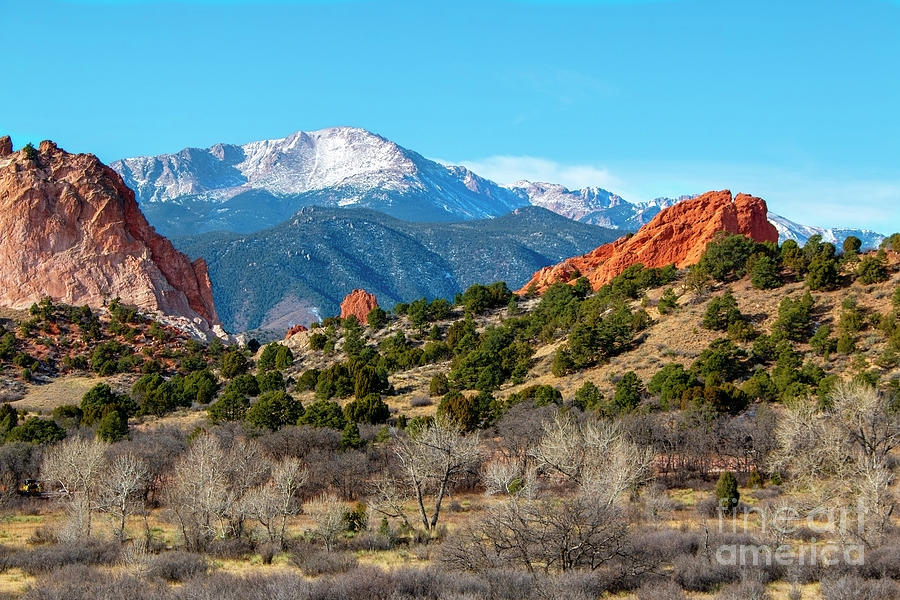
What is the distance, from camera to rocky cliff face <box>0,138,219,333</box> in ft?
279

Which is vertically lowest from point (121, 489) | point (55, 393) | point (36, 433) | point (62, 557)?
point (62, 557)

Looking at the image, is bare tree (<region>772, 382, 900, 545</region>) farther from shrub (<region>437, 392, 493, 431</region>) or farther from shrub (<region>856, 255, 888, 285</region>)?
shrub (<region>856, 255, 888, 285</region>)

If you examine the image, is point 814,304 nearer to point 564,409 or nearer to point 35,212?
point 564,409

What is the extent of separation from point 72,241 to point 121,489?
2685 inches

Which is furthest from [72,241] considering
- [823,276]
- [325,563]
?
[325,563]

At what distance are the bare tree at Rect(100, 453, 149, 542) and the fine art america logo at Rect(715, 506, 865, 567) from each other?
1887 centimetres

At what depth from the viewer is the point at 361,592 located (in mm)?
17312

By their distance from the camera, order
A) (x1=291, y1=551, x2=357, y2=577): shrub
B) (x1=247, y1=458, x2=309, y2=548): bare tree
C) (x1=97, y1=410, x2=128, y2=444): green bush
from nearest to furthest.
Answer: (x1=291, y1=551, x2=357, y2=577): shrub → (x1=247, y1=458, x2=309, y2=548): bare tree → (x1=97, y1=410, x2=128, y2=444): green bush

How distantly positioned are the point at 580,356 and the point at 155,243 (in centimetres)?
5979

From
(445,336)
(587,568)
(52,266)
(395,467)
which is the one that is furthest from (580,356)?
(52,266)

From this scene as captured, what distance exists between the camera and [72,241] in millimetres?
86875

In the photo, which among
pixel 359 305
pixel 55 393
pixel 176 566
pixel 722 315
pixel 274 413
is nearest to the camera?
pixel 176 566

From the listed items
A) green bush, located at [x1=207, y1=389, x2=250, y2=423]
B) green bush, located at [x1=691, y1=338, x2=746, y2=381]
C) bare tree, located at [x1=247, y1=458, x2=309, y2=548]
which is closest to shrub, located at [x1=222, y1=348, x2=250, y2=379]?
green bush, located at [x1=207, y1=389, x2=250, y2=423]

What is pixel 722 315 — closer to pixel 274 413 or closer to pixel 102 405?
pixel 274 413
